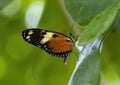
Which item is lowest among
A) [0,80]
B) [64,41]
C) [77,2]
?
[0,80]

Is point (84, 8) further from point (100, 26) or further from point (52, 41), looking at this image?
point (52, 41)

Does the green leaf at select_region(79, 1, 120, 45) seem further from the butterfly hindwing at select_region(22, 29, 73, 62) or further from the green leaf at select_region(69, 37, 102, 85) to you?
the butterfly hindwing at select_region(22, 29, 73, 62)

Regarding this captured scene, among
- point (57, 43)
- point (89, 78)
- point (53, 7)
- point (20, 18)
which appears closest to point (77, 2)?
point (89, 78)

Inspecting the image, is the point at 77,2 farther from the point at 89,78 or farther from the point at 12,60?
the point at 12,60

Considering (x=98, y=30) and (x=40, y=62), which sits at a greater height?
(x=98, y=30)

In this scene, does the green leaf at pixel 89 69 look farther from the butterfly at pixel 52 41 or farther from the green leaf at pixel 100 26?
the butterfly at pixel 52 41

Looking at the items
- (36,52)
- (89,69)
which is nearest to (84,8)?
(89,69)

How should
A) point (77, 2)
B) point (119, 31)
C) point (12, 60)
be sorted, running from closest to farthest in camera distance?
point (77, 2)
point (119, 31)
point (12, 60)
